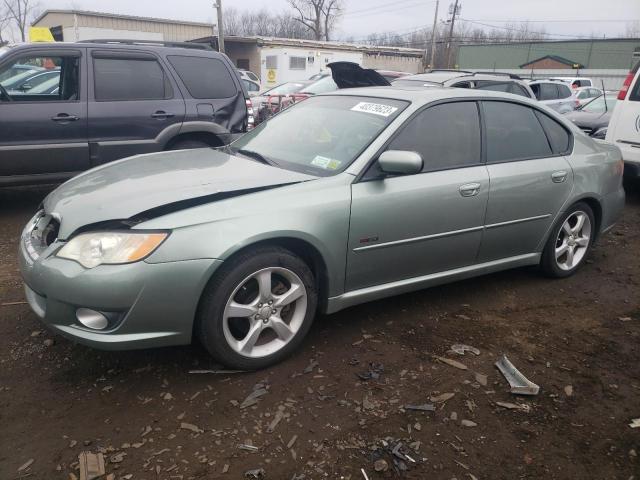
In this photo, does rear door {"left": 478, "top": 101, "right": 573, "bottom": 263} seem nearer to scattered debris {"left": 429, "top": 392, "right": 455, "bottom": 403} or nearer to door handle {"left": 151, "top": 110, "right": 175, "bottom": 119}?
scattered debris {"left": 429, "top": 392, "right": 455, "bottom": 403}

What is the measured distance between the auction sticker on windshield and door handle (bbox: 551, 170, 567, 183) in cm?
150

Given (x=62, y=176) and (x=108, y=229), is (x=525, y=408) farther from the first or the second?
(x=62, y=176)

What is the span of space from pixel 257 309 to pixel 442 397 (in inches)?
44.8

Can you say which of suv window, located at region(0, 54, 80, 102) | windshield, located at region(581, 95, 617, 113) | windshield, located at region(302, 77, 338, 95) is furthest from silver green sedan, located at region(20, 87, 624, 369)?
windshield, located at region(581, 95, 617, 113)

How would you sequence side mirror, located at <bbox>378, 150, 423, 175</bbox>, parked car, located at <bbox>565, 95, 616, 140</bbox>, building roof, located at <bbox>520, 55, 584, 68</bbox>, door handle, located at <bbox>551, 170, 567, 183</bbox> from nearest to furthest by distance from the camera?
side mirror, located at <bbox>378, 150, 423, 175</bbox>
door handle, located at <bbox>551, 170, 567, 183</bbox>
parked car, located at <bbox>565, 95, 616, 140</bbox>
building roof, located at <bbox>520, 55, 584, 68</bbox>

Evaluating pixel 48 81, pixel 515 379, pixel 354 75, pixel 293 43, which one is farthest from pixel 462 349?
pixel 293 43

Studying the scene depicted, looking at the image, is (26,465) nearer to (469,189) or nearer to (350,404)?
(350,404)

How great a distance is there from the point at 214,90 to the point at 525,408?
5.34 meters

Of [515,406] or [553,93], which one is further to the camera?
[553,93]

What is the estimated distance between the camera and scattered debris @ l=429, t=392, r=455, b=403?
9.13ft

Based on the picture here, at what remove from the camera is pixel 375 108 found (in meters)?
3.60

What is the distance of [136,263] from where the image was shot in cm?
254

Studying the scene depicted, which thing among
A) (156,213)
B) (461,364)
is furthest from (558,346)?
(156,213)

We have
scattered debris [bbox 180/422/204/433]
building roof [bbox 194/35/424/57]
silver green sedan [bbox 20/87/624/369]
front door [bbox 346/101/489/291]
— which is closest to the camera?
scattered debris [bbox 180/422/204/433]
